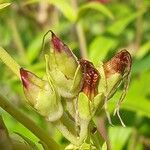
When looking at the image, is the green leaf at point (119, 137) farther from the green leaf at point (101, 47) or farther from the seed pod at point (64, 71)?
the seed pod at point (64, 71)

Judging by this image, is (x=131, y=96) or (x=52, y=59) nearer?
(x=52, y=59)

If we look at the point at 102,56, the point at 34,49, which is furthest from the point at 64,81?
the point at 34,49

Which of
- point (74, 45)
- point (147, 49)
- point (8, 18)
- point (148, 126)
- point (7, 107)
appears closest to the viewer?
point (7, 107)

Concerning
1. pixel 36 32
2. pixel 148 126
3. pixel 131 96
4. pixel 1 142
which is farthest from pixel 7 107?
pixel 36 32

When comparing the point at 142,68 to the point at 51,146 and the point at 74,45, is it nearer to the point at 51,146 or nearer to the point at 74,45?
the point at 74,45

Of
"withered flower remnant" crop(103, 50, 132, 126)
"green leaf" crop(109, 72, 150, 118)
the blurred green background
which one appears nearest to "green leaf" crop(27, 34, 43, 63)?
the blurred green background

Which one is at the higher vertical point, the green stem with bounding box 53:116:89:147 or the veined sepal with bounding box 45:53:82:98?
the veined sepal with bounding box 45:53:82:98

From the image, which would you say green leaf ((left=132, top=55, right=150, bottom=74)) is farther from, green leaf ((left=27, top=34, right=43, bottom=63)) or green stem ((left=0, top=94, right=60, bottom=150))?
green stem ((left=0, top=94, right=60, bottom=150))

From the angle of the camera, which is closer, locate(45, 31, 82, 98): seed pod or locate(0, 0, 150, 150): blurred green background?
locate(45, 31, 82, 98): seed pod
